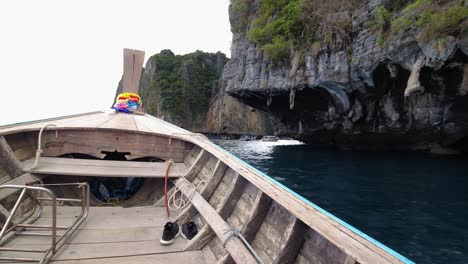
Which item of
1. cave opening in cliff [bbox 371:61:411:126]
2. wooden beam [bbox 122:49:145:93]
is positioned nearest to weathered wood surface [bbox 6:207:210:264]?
wooden beam [bbox 122:49:145:93]

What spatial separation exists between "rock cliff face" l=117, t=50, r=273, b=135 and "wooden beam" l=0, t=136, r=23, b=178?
51.5 m

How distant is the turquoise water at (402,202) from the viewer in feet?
14.6

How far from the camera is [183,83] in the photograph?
2495 inches

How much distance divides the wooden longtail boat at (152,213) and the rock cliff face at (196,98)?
50480 mm

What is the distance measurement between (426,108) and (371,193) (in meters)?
10.8

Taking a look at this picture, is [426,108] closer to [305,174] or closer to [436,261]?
[305,174]

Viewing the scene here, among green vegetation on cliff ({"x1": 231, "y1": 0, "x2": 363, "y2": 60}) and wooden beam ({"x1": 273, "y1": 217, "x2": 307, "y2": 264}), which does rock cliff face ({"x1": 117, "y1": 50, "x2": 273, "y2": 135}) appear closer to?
green vegetation on cliff ({"x1": 231, "y1": 0, "x2": 363, "y2": 60})

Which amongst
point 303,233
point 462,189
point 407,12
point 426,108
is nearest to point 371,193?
point 462,189

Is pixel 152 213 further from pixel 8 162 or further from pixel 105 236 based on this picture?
pixel 8 162

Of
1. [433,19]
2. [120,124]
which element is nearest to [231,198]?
[120,124]

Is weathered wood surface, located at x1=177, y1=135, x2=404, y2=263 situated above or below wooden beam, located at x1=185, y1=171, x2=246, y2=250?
above

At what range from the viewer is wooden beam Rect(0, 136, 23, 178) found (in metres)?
2.84

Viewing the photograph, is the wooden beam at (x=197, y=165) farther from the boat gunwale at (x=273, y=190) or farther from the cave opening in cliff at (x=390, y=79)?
the cave opening in cliff at (x=390, y=79)

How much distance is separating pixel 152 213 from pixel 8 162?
172 cm
